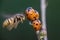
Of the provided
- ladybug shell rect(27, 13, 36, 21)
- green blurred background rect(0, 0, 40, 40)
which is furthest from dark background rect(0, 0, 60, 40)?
ladybug shell rect(27, 13, 36, 21)

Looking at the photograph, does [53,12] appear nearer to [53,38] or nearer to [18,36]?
[53,38]

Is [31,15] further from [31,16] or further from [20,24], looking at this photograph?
[20,24]

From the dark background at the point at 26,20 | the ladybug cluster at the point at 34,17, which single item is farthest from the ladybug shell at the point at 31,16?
the dark background at the point at 26,20

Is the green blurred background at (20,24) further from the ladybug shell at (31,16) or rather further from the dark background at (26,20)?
the ladybug shell at (31,16)

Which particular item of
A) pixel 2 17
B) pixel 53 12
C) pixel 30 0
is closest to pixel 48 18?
pixel 53 12

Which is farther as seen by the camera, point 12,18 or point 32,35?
point 32,35

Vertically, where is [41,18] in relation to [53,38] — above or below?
above

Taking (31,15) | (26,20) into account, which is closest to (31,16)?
(31,15)

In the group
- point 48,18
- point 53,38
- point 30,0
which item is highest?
point 30,0

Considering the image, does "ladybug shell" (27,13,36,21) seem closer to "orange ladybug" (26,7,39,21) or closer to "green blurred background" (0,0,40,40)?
"orange ladybug" (26,7,39,21)
